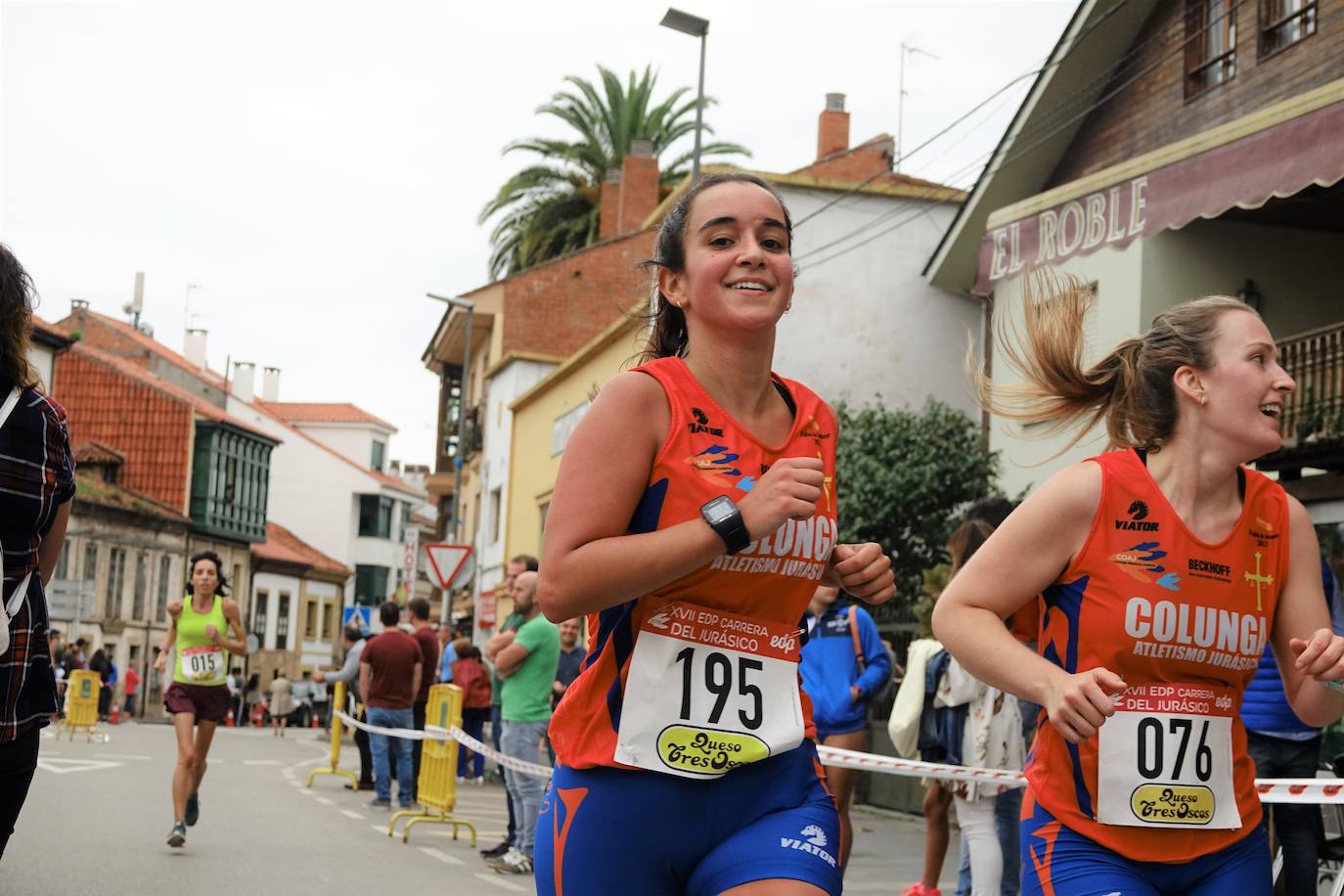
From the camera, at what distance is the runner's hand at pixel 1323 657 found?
3.46m

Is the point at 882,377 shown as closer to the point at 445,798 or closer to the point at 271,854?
the point at 445,798

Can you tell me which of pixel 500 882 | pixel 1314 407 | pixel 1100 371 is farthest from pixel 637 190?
pixel 1100 371

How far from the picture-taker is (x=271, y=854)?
39.5ft

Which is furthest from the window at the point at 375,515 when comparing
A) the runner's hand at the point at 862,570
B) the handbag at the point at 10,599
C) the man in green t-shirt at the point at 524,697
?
the runner's hand at the point at 862,570

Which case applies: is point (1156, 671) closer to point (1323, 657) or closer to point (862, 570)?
point (1323, 657)

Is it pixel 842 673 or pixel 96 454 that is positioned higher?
pixel 96 454

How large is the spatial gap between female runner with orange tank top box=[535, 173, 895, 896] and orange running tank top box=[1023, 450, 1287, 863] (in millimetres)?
521

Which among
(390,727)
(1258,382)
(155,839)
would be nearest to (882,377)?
(390,727)

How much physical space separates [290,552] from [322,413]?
57.9 ft

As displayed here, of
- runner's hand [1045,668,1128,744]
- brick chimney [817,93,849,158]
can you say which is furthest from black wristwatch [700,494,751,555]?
brick chimney [817,93,849,158]

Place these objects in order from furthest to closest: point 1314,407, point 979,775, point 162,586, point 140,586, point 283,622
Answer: point 283,622 → point 162,586 → point 140,586 → point 1314,407 → point 979,775

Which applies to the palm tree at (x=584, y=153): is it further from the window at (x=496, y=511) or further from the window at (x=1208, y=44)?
the window at (x=1208, y=44)

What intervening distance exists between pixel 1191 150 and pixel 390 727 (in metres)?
9.03

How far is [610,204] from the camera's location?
150 ft
